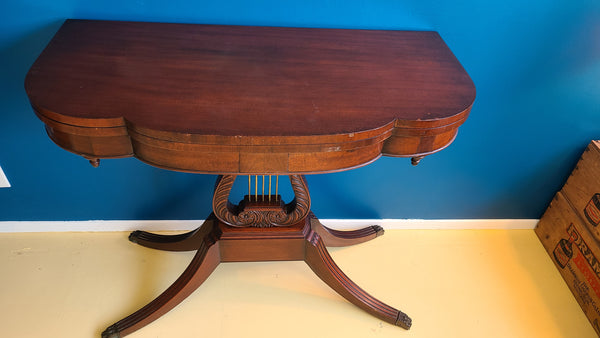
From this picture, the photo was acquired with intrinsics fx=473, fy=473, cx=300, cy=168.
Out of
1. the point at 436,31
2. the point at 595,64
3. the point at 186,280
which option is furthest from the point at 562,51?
the point at 186,280

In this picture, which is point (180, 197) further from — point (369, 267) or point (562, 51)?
point (562, 51)

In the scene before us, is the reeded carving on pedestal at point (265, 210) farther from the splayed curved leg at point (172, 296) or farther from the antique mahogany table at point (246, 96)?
the splayed curved leg at point (172, 296)

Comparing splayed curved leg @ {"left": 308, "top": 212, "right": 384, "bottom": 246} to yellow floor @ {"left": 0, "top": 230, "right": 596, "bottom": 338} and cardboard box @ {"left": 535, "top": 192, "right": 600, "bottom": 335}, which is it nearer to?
yellow floor @ {"left": 0, "top": 230, "right": 596, "bottom": 338}

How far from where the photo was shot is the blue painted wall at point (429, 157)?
1.44 m

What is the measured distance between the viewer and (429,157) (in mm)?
1838

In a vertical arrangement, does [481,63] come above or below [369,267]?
above

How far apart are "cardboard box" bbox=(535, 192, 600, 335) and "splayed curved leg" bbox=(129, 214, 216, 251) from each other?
1.49 m

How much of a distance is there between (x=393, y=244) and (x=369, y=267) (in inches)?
7.2

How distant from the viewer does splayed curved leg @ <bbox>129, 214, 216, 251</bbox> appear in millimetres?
1795

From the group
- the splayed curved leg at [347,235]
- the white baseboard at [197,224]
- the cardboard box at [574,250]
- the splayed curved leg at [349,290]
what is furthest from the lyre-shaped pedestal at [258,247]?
the cardboard box at [574,250]

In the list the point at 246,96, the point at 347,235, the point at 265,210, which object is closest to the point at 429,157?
the point at 347,235

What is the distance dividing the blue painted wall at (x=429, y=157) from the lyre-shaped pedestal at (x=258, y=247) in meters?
0.34

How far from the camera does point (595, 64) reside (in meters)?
1.61

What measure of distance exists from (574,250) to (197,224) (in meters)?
1.56
